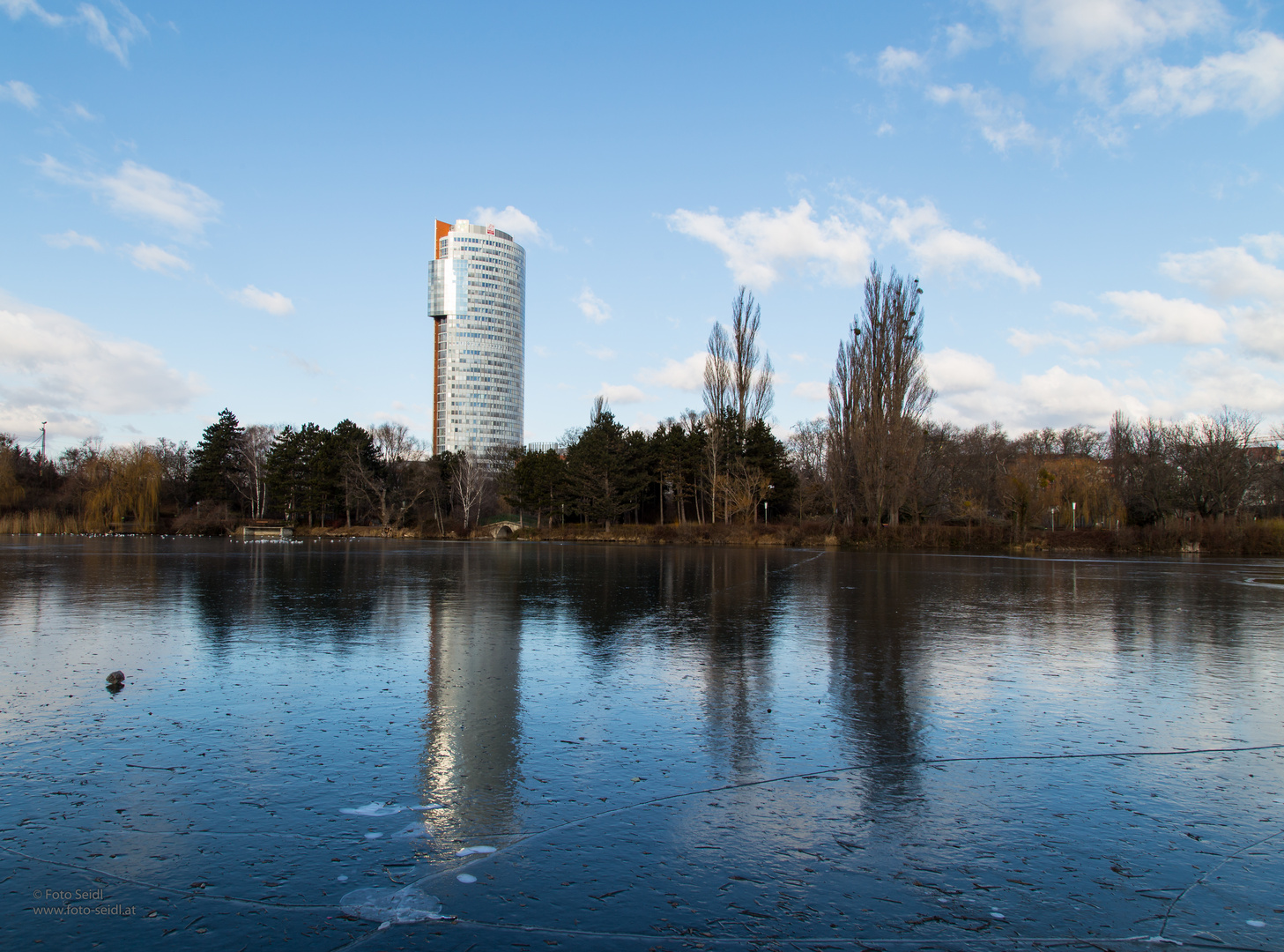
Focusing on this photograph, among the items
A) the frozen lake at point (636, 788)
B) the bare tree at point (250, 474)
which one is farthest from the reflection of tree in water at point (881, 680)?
the bare tree at point (250, 474)

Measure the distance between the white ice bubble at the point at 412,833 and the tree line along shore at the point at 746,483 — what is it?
40.9 m

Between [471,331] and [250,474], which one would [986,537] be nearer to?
[250,474]

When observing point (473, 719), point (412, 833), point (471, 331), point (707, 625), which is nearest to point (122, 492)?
point (707, 625)

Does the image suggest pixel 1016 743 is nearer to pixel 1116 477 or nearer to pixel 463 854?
pixel 463 854

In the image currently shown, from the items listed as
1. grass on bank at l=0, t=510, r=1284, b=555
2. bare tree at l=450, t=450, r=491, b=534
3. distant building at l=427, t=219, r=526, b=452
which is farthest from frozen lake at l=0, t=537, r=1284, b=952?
distant building at l=427, t=219, r=526, b=452

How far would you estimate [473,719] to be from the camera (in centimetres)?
596

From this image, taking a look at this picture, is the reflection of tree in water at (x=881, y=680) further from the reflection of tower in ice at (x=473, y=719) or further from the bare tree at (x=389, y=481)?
the bare tree at (x=389, y=481)

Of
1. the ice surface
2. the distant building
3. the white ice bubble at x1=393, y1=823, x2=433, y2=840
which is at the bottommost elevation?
the ice surface

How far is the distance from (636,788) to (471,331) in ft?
515

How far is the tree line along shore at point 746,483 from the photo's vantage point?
4297cm

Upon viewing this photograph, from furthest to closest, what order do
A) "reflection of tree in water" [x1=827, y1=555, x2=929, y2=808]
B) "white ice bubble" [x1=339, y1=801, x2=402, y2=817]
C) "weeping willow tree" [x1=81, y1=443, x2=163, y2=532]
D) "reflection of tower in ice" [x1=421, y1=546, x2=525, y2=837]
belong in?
"weeping willow tree" [x1=81, y1=443, x2=163, y2=532]
"reflection of tree in water" [x1=827, y1=555, x2=929, y2=808]
"reflection of tower in ice" [x1=421, y1=546, x2=525, y2=837]
"white ice bubble" [x1=339, y1=801, x2=402, y2=817]

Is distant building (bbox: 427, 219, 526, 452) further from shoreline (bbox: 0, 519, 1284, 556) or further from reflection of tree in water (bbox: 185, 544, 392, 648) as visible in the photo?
reflection of tree in water (bbox: 185, 544, 392, 648)

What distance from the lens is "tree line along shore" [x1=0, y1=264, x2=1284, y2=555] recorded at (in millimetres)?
42969

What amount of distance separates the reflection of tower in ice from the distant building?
142219mm
